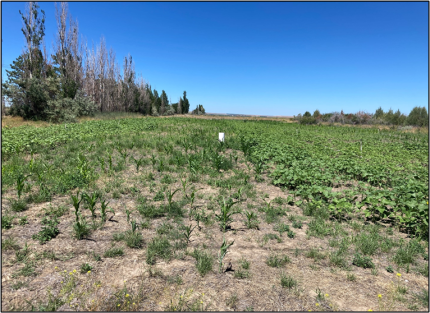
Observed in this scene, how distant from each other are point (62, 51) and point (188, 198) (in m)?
34.7

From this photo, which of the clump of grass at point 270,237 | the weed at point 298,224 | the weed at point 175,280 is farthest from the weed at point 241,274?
the weed at point 298,224

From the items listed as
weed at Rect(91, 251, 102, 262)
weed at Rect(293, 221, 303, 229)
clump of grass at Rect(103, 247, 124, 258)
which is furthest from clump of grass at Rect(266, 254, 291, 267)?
weed at Rect(91, 251, 102, 262)

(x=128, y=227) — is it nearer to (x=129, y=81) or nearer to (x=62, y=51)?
(x=62, y=51)

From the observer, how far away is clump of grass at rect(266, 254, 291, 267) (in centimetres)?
294

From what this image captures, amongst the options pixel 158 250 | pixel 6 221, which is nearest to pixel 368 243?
pixel 158 250

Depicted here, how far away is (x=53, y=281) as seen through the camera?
2443 mm

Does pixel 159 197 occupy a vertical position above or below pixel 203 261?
above

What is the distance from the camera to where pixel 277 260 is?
3041 millimetres

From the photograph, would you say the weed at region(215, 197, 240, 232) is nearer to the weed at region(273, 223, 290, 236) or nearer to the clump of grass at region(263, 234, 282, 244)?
the clump of grass at region(263, 234, 282, 244)

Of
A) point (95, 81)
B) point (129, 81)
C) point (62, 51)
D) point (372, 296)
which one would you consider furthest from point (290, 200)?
point (129, 81)

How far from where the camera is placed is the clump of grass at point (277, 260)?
116 inches

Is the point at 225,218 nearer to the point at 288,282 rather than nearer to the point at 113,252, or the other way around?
the point at 288,282

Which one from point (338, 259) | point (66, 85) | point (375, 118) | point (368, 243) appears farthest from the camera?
Answer: point (375, 118)

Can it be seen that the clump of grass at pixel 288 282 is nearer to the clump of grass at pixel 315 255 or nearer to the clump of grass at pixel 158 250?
the clump of grass at pixel 315 255
